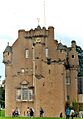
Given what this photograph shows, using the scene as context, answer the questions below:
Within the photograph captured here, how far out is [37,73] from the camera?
95.9 meters

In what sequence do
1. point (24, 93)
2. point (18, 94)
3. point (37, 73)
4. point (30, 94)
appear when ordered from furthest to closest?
point (18, 94) → point (24, 93) → point (30, 94) → point (37, 73)

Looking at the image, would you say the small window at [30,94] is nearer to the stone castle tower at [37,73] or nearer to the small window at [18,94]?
the stone castle tower at [37,73]

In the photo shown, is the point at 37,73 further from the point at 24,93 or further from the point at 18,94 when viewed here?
the point at 18,94

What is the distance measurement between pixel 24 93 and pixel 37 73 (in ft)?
15.4

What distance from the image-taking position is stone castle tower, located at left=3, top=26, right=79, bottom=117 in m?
94.9

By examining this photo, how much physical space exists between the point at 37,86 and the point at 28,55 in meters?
6.47

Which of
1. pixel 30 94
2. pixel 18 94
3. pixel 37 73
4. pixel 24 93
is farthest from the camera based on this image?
pixel 18 94

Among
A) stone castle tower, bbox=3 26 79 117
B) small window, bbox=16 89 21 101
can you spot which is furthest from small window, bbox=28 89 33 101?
small window, bbox=16 89 21 101

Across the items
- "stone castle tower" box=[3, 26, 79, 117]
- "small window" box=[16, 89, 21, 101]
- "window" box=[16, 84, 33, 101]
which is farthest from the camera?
"small window" box=[16, 89, 21, 101]

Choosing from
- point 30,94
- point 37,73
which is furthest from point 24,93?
point 37,73

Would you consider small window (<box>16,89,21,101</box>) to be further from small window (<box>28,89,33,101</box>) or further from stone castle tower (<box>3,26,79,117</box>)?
small window (<box>28,89,33,101</box>)

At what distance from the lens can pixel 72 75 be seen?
331 ft

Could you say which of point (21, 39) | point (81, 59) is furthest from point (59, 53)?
point (81, 59)

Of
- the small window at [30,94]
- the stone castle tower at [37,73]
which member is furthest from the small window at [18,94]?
the small window at [30,94]
